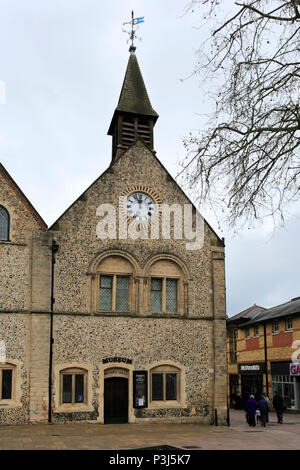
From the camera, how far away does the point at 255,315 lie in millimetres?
42750

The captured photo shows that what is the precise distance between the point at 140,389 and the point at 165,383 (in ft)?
4.16

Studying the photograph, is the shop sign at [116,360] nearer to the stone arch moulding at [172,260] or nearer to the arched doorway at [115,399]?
the arched doorway at [115,399]

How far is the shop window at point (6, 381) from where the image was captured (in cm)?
2048

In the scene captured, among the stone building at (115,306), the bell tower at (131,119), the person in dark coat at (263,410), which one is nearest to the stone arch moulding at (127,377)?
the stone building at (115,306)

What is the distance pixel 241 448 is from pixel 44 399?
872 centimetres

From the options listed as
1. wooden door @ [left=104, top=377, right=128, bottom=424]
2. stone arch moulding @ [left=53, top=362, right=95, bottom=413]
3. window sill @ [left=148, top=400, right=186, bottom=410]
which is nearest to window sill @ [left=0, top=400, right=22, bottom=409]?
stone arch moulding @ [left=53, top=362, right=95, bottom=413]

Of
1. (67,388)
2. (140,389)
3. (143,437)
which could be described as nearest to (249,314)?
(140,389)

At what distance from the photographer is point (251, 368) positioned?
1529 inches

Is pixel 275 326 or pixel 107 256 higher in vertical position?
pixel 107 256

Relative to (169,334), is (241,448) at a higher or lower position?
lower

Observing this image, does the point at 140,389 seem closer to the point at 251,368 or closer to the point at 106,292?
the point at 106,292

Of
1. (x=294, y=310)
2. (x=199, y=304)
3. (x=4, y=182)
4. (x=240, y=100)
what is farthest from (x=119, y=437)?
(x=294, y=310)
